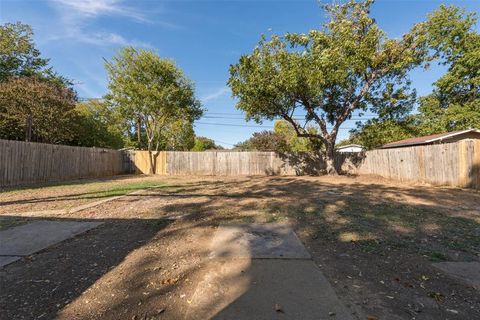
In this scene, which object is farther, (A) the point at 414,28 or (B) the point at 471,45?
(B) the point at 471,45

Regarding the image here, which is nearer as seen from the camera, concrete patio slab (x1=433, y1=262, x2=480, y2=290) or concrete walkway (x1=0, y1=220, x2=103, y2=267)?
concrete patio slab (x1=433, y1=262, x2=480, y2=290)

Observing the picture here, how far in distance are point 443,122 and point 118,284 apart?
25297 millimetres

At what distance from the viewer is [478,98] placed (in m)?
19.9

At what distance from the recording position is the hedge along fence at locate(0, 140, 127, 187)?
31.6 ft

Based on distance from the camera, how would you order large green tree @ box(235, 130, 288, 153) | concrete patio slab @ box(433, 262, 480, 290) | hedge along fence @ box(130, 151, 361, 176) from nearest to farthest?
concrete patio slab @ box(433, 262, 480, 290) < hedge along fence @ box(130, 151, 361, 176) < large green tree @ box(235, 130, 288, 153)

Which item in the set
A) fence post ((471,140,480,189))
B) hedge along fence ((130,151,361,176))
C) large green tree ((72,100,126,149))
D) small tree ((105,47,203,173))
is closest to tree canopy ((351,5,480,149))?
hedge along fence ((130,151,361,176))

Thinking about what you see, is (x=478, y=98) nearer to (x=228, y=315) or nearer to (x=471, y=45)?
(x=471, y=45)

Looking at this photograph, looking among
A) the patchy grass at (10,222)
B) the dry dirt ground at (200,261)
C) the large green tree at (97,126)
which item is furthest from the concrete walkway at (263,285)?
the large green tree at (97,126)

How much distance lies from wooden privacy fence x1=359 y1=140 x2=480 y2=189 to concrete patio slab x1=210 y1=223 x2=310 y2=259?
8.58 meters

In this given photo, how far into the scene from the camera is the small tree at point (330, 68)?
13.0m

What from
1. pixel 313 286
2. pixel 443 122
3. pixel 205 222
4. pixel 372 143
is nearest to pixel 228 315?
pixel 313 286

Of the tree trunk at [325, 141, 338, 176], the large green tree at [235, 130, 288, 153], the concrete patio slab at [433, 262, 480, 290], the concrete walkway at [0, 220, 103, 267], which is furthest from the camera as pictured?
the large green tree at [235, 130, 288, 153]

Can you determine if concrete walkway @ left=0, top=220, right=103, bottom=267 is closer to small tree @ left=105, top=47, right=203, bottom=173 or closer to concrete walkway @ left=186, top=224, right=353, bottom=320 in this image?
concrete walkway @ left=186, top=224, right=353, bottom=320

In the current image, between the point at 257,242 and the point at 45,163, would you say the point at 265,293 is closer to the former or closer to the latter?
the point at 257,242
